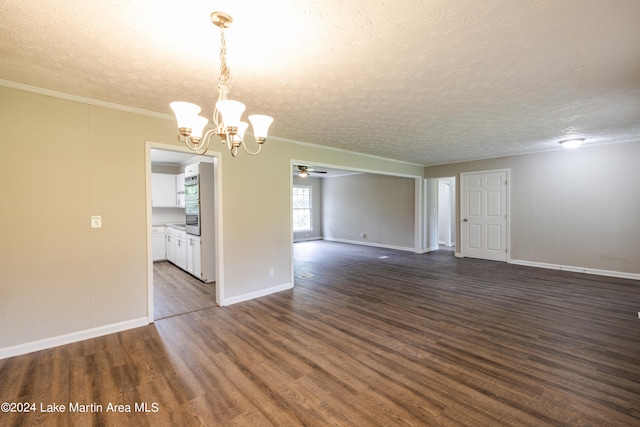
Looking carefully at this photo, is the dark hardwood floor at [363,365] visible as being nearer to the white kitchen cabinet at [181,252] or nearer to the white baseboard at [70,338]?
the white baseboard at [70,338]

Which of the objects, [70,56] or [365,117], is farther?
[365,117]

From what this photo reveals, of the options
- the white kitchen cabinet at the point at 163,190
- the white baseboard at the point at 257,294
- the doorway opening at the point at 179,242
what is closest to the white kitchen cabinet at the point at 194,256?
the doorway opening at the point at 179,242

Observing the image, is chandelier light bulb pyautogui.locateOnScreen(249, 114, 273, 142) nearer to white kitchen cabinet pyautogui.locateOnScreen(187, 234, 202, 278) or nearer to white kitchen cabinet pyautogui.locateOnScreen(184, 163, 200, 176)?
white kitchen cabinet pyautogui.locateOnScreen(184, 163, 200, 176)

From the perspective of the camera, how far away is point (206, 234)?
16.6ft

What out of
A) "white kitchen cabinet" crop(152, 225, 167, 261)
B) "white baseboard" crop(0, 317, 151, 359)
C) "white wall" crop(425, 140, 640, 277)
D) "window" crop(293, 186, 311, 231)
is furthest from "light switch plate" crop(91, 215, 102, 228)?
"window" crop(293, 186, 311, 231)

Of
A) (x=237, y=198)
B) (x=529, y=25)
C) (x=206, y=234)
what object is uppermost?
(x=529, y=25)

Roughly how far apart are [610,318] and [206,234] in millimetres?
5810

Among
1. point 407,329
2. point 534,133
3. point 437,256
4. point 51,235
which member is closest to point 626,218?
point 534,133

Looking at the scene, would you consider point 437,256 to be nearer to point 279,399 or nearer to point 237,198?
point 237,198

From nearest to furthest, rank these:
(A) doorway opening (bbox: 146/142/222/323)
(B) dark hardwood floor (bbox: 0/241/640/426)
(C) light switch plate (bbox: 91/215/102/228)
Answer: (B) dark hardwood floor (bbox: 0/241/640/426), (C) light switch plate (bbox: 91/215/102/228), (A) doorway opening (bbox: 146/142/222/323)

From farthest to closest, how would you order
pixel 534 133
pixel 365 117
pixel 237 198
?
pixel 534 133, pixel 237 198, pixel 365 117

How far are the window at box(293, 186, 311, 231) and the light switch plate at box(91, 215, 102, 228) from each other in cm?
763

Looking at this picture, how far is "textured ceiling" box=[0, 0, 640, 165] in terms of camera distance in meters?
1.62

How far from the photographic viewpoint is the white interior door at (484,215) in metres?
6.63
